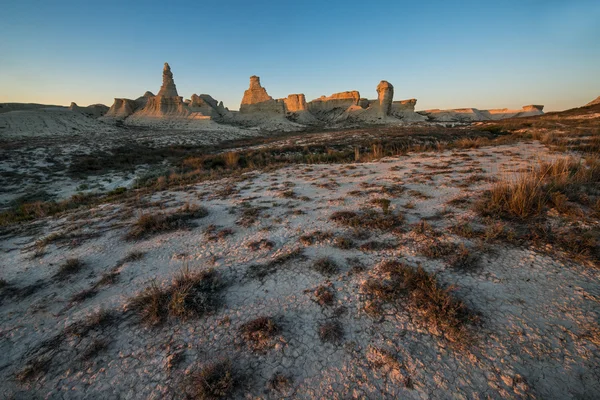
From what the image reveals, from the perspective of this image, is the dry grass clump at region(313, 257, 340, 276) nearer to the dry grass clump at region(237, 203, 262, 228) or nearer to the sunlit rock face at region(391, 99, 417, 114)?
the dry grass clump at region(237, 203, 262, 228)

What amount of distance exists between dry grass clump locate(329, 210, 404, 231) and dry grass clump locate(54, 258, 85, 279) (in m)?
4.81

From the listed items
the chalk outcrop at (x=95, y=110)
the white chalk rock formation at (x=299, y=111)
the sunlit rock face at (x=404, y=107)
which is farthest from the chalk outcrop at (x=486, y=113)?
the chalk outcrop at (x=95, y=110)

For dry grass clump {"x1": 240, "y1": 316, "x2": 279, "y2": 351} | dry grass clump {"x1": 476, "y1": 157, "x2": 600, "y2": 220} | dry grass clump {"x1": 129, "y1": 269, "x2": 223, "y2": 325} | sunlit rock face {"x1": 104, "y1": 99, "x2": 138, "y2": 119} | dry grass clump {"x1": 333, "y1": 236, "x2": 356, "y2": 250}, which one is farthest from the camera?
sunlit rock face {"x1": 104, "y1": 99, "x2": 138, "y2": 119}

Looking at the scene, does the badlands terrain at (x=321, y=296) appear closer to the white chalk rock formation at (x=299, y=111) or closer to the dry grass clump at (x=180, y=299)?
the dry grass clump at (x=180, y=299)

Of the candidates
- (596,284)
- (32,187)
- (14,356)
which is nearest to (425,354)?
(596,284)

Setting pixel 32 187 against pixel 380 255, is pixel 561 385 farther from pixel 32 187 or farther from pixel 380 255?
pixel 32 187

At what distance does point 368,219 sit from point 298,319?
284cm

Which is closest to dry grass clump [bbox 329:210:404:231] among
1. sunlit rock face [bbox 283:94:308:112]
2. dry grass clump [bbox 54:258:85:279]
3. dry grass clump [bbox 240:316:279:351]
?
dry grass clump [bbox 240:316:279:351]

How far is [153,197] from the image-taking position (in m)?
8.82

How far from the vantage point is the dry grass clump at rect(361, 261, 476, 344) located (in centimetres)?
263

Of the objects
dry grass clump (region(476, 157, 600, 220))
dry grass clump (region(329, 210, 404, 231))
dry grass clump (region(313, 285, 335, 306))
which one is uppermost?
dry grass clump (region(476, 157, 600, 220))

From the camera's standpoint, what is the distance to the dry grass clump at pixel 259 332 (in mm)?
2629

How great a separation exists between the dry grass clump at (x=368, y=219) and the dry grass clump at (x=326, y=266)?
132cm

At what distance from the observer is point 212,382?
2242mm
